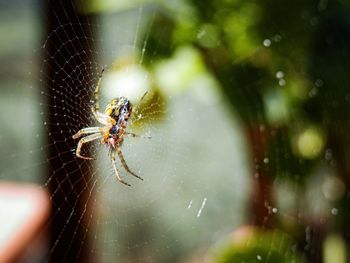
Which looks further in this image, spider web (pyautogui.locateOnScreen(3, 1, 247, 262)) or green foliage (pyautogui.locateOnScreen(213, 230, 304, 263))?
green foliage (pyautogui.locateOnScreen(213, 230, 304, 263))

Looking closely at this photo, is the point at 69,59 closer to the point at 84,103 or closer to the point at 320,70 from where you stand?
the point at 84,103

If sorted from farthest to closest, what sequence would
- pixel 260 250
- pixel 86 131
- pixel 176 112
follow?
pixel 176 112, pixel 260 250, pixel 86 131

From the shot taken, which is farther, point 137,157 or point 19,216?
point 137,157

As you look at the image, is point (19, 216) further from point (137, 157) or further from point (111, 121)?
point (137, 157)

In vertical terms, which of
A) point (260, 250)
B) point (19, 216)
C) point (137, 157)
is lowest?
point (260, 250)

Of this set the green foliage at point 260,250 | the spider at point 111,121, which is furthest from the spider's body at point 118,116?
the green foliage at point 260,250

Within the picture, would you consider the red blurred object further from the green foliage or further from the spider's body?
the green foliage

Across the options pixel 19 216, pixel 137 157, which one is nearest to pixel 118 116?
pixel 19 216

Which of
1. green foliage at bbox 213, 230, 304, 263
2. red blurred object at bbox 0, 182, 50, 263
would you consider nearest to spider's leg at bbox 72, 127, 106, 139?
red blurred object at bbox 0, 182, 50, 263

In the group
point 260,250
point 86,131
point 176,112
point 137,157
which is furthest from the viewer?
point 176,112
